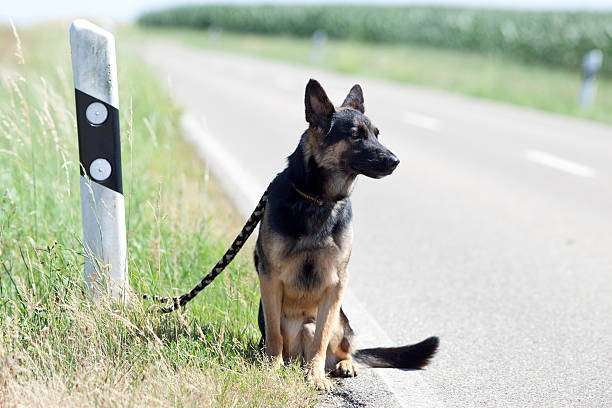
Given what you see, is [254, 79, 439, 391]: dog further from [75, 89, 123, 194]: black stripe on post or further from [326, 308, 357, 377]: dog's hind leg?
[75, 89, 123, 194]: black stripe on post

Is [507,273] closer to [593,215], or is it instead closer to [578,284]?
[578,284]

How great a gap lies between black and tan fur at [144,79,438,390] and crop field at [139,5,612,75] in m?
22.4

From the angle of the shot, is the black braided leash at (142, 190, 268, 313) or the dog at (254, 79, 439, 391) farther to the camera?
the black braided leash at (142, 190, 268, 313)

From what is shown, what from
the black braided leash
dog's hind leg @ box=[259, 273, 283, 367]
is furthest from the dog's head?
dog's hind leg @ box=[259, 273, 283, 367]

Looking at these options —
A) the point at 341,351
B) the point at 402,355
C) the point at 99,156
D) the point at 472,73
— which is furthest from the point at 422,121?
the point at 472,73

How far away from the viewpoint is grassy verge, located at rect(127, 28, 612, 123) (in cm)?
1650

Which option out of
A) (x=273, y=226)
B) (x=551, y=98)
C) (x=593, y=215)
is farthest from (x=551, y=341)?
(x=551, y=98)

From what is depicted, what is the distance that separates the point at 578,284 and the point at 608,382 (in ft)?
5.13

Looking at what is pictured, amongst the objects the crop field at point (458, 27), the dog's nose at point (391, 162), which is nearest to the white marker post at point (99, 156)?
the dog's nose at point (391, 162)

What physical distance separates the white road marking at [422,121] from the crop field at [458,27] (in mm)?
12632

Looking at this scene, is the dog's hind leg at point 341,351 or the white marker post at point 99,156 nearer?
the white marker post at point 99,156

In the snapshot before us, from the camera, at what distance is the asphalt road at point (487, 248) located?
3.49 metres

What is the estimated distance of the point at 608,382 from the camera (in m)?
3.37

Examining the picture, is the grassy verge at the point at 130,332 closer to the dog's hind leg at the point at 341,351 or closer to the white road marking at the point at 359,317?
the dog's hind leg at the point at 341,351
